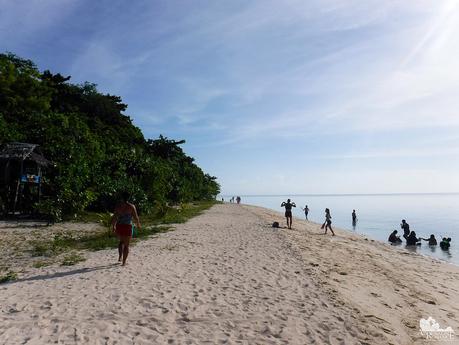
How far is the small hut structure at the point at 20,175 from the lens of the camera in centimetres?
1781

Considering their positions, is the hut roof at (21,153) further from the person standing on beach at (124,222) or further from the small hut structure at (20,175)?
the person standing on beach at (124,222)

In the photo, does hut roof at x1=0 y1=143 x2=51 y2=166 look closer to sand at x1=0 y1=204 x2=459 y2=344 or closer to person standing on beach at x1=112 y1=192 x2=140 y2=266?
sand at x1=0 y1=204 x2=459 y2=344

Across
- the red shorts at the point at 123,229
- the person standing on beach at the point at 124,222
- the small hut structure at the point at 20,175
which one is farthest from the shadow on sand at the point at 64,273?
the small hut structure at the point at 20,175

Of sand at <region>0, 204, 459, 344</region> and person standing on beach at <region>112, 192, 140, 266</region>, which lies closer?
sand at <region>0, 204, 459, 344</region>

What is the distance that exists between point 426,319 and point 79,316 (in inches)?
249

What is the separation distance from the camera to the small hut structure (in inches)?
701

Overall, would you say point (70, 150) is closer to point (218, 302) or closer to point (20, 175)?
point (20, 175)

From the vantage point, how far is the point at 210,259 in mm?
10336

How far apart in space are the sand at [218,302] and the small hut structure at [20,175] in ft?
33.4

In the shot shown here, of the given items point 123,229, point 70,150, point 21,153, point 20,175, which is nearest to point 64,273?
point 123,229

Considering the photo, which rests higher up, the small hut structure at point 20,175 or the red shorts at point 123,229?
the small hut structure at point 20,175

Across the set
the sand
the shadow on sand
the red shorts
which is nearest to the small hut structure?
the sand

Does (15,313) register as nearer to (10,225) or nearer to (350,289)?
(350,289)

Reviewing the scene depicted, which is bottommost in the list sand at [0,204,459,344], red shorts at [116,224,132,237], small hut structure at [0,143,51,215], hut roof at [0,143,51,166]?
sand at [0,204,459,344]
